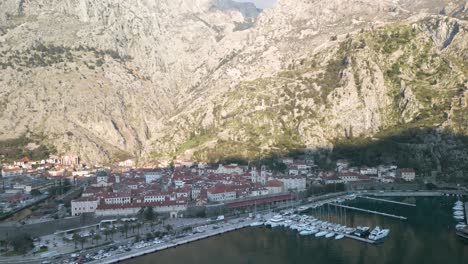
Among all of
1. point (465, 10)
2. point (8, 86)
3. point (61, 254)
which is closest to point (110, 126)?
point (8, 86)

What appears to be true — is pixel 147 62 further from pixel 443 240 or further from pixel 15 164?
pixel 443 240

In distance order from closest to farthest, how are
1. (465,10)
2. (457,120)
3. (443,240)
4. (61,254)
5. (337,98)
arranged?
1. (61,254)
2. (443,240)
3. (457,120)
4. (337,98)
5. (465,10)

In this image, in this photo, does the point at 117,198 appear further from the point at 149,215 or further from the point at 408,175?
the point at 408,175

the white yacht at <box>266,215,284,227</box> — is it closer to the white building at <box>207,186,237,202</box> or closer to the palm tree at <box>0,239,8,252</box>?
the white building at <box>207,186,237,202</box>

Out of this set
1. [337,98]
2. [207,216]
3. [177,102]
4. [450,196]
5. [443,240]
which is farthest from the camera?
[177,102]

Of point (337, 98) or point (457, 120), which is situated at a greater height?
point (337, 98)

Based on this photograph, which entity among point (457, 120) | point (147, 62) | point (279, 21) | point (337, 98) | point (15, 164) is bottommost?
point (15, 164)

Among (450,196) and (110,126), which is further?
(110,126)

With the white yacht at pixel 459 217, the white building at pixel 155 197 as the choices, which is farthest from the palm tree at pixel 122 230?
the white yacht at pixel 459 217

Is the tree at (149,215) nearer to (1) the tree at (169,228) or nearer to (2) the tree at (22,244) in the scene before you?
(1) the tree at (169,228)
